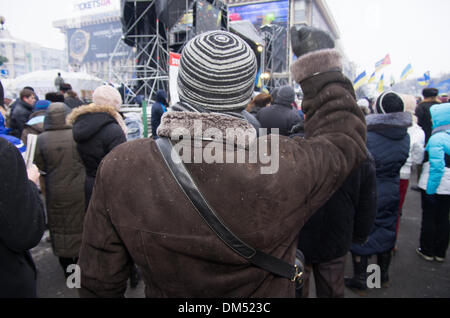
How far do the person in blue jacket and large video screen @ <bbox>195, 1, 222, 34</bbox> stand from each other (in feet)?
27.3

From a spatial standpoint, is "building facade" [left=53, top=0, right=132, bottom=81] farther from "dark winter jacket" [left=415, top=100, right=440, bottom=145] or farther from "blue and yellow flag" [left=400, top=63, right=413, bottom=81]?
"dark winter jacket" [left=415, top=100, right=440, bottom=145]

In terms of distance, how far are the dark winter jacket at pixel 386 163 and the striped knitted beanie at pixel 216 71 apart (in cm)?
240

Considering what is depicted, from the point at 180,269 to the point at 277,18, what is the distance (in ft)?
120

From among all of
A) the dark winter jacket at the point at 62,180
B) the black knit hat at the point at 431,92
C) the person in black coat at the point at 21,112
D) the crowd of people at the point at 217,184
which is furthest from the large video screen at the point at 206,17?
the crowd of people at the point at 217,184

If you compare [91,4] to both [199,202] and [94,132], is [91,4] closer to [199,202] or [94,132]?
[94,132]

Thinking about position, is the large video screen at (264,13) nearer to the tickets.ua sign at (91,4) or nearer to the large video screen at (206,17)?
the large video screen at (206,17)

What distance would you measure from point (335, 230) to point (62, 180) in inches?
109

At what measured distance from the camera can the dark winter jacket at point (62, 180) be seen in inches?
120

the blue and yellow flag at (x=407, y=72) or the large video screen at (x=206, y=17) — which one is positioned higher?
the large video screen at (x=206, y=17)
